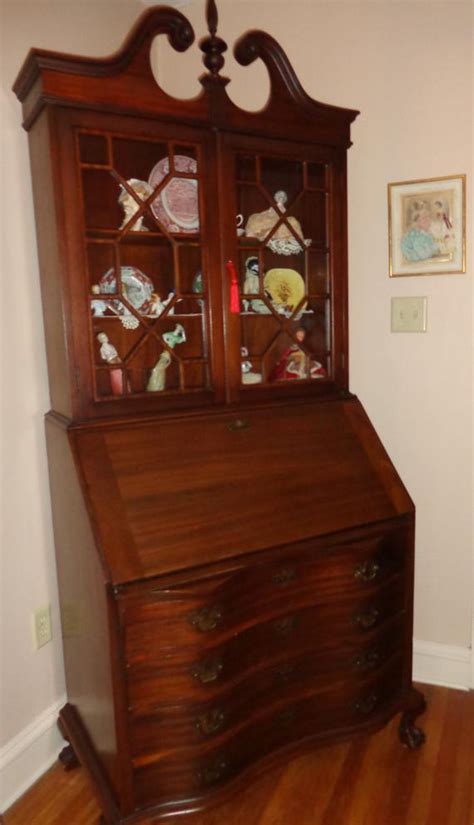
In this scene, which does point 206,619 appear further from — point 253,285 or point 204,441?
point 253,285

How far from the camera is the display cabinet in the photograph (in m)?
1.39

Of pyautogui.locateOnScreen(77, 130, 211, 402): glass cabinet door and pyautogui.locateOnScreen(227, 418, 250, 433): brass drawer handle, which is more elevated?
pyautogui.locateOnScreen(77, 130, 211, 402): glass cabinet door

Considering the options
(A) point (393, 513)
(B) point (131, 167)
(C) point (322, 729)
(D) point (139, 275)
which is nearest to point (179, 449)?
(D) point (139, 275)

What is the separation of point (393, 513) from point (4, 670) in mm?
1184

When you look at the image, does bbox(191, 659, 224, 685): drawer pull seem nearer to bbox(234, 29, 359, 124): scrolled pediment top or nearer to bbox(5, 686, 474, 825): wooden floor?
bbox(5, 686, 474, 825): wooden floor

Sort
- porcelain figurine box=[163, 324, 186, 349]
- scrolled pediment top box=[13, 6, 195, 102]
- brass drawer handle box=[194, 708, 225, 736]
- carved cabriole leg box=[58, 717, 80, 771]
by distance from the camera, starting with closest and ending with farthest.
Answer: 1. scrolled pediment top box=[13, 6, 195, 102]
2. brass drawer handle box=[194, 708, 225, 736]
3. porcelain figurine box=[163, 324, 186, 349]
4. carved cabriole leg box=[58, 717, 80, 771]

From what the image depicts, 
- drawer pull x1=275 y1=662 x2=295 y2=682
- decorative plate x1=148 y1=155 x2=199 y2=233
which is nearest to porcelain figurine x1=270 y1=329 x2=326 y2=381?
decorative plate x1=148 y1=155 x2=199 y2=233

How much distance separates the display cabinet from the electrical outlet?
0.10 metres

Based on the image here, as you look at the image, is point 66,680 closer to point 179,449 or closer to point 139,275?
point 179,449

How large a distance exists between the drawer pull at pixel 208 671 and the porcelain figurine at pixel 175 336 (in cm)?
82

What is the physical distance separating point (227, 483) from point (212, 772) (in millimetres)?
716

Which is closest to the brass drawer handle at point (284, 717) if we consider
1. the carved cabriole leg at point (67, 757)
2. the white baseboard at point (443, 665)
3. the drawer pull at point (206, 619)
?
the drawer pull at point (206, 619)

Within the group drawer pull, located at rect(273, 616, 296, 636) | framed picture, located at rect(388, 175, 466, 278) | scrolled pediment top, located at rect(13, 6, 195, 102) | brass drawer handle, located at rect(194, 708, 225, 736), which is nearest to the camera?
scrolled pediment top, located at rect(13, 6, 195, 102)

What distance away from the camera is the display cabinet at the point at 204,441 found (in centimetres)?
139
